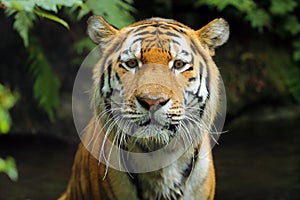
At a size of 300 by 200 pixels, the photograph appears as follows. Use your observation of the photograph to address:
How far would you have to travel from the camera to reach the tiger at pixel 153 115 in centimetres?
310

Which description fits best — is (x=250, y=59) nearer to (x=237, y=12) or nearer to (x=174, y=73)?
(x=237, y=12)

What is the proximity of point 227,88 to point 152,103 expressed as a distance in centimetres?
425

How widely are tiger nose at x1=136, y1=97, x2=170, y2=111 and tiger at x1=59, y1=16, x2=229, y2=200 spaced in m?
0.02

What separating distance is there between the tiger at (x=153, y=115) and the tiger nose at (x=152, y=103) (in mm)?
22

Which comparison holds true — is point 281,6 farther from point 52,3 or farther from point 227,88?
point 52,3

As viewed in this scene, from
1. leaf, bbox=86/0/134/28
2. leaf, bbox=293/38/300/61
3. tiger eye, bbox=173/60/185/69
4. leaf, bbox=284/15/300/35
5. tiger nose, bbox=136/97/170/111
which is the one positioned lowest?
leaf, bbox=293/38/300/61

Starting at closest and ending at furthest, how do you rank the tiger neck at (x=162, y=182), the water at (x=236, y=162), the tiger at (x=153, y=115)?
the tiger at (x=153, y=115)
the tiger neck at (x=162, y=182)
the water at (x=236, y=162)

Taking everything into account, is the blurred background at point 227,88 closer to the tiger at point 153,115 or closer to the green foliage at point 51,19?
the green foliage at point 51,19

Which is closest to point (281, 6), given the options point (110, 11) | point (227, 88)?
point (227, 88)

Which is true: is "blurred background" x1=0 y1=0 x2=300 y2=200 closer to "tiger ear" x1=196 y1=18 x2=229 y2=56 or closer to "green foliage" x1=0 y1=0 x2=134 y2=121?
"green foliage" x1=0 y1=0 x2=134 y2=121

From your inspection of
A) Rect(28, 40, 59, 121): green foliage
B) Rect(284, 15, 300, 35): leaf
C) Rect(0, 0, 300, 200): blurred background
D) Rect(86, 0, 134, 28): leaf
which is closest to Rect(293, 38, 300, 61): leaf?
Rect(0, 0, 300, 200): blurred background

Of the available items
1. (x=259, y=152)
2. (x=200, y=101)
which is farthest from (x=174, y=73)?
(x=259, y=152)

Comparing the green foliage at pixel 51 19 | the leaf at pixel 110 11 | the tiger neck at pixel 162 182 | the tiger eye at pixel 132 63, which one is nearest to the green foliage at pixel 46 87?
the green foliage at pixel 51 19

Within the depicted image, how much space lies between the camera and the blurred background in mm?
5387
